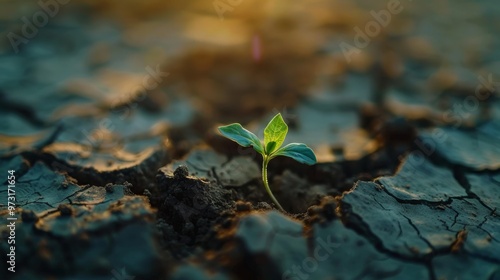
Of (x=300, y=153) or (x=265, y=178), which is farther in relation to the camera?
(x=265, y=178)

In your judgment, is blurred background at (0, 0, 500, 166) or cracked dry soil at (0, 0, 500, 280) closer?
cracked dry soil at (0, 0, 500, 280)

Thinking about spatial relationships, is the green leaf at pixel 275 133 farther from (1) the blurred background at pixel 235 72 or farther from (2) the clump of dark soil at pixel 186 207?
(1) the blurred background at pixel 235 72

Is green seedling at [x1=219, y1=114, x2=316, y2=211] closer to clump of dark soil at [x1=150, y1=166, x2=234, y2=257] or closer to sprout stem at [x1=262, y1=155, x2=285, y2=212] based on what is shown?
sprout stem at [x1=262, y1=155, x2=285, y2=212]

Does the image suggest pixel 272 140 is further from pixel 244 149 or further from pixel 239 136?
pixel 244 149

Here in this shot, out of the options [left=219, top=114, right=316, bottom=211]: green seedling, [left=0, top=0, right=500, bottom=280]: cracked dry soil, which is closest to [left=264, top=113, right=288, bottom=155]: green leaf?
[left=219, top=114, right=316, bottom=211]: green seedling

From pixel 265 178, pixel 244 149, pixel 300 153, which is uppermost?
pixel 300 153

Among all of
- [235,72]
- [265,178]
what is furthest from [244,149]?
[235,72]

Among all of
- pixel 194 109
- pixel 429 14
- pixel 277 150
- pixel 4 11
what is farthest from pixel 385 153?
pixel 4 11

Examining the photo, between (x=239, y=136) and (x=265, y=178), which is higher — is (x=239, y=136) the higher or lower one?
the higher one
